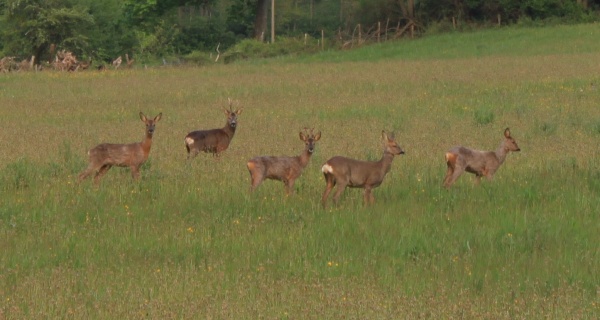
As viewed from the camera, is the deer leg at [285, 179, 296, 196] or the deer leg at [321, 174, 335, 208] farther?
the deer leg at [285, 179, 296, 196]

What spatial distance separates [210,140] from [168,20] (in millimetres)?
A: 64815

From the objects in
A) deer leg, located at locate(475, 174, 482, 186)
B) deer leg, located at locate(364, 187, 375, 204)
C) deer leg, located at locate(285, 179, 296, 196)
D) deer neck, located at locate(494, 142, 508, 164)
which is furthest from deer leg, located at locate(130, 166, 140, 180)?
deer neck, located at locate(494, 142, 508, 164)

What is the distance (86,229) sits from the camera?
1083 centimetres

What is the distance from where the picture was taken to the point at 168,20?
79.7 m

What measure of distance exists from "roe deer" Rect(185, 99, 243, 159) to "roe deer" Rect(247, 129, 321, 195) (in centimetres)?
354

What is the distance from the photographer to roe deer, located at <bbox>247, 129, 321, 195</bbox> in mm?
12641

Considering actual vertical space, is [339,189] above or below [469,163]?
below

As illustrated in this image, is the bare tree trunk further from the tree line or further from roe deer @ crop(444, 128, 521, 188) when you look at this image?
roe deer @ crop(444, 128, 521, 188)

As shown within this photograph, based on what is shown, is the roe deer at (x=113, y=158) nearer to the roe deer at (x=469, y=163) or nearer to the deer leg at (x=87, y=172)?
the deer leg at (x=87, y=172)

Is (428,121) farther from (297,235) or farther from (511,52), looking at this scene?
(511,52)

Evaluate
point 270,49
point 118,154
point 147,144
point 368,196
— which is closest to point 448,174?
point 368,196

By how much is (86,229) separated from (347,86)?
21.7 meters

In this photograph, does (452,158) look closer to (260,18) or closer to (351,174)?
(351,174)

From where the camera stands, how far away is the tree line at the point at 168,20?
6072 centimetres
